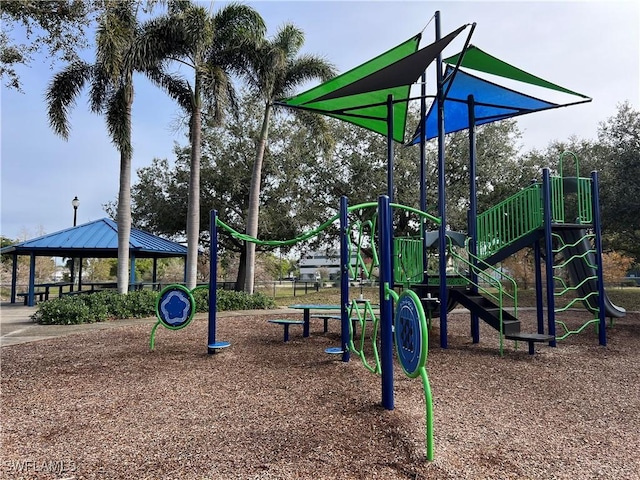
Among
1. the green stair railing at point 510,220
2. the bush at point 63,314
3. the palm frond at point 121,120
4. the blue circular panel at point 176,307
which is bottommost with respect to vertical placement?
the bush at point 63,314

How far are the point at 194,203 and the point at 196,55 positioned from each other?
4.67 meters

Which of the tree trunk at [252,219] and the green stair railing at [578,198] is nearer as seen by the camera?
the green stair railing at [578,198]

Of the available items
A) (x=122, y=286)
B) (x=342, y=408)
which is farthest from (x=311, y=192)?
(x=342, y=408)

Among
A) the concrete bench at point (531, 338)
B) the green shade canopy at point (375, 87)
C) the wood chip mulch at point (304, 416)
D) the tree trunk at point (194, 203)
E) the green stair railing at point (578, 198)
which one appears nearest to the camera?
the wood chip mulch at point (304, 416)

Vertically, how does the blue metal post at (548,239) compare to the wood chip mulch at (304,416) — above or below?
above

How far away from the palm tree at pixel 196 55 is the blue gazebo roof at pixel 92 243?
3926 millimetres

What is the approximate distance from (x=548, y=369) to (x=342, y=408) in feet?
11.6

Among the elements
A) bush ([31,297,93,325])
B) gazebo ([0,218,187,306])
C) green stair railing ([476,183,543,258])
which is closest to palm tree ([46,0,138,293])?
bush ([31,297,93,325])

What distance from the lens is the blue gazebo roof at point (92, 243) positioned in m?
16.4

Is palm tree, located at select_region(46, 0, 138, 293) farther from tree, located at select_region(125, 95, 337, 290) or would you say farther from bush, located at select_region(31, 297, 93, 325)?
tree, located at select_region(125, 95, 337, 290)

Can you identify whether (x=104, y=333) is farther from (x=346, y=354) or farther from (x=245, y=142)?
(x=245, y=142)

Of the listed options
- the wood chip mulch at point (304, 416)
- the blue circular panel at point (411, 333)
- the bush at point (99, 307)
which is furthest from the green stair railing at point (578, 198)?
the bush at point (99, 307)

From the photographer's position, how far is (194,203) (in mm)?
14203

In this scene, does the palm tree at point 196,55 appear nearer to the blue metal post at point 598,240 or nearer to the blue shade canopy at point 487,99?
the blue shade canopy at point 487,99
